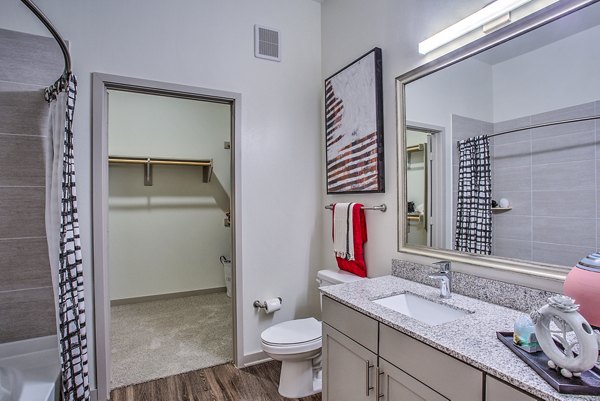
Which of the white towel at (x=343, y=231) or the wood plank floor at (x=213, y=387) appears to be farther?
the white towel at (x=343, y=231)

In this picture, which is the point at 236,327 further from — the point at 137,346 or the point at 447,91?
the point at 447,91

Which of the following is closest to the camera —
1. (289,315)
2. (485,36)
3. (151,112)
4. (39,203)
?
(485,36)

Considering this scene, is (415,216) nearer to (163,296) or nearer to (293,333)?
(293,333)

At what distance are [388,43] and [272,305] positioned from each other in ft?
6.64

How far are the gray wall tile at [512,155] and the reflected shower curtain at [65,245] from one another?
212 centimetres

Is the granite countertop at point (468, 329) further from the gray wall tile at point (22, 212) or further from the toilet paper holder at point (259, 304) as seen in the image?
the gray wall tile at point (22, 212)

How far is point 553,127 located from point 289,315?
7.03ft

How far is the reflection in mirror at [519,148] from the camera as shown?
1138mm

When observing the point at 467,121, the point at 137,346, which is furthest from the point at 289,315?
the point at 467,121

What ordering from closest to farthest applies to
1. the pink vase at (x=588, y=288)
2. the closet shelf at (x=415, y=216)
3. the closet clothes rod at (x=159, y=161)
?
the pink vase at (x=588, y=288) → the closet shelf at (x=415, y=216) → the closet clothes rod at (x=159, y=161)

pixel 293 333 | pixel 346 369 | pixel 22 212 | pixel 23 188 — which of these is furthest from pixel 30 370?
pixel 346 369

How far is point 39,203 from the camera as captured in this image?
184 cm

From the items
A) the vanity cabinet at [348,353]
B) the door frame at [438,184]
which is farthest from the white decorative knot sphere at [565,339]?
the door frame at [438,184]

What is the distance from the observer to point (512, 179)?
1.35m
